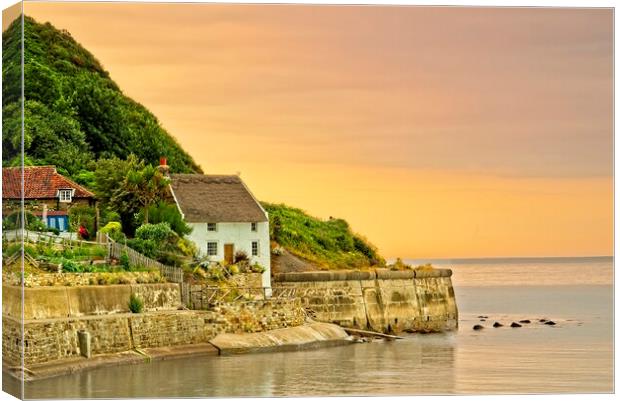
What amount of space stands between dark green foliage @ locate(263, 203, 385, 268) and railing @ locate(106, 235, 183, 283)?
12.8m

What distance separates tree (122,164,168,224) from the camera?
49375 mm

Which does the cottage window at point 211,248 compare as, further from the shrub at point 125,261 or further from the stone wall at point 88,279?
the shrub at point 125,261

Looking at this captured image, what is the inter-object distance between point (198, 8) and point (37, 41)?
23.6 meters

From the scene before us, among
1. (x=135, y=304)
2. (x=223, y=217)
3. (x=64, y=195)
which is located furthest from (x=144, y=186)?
(x=135, y=304)

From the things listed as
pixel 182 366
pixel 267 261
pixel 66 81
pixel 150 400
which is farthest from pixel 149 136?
pixel 150 400

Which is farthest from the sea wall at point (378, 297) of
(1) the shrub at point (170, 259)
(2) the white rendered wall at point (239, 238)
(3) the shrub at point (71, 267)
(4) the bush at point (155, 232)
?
(3) the shrub at point (71, 267)

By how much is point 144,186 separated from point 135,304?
7307mm

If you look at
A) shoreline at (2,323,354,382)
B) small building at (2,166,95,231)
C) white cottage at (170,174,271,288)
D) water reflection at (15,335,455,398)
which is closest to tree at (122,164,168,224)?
white cottage at (170,174,271,288)

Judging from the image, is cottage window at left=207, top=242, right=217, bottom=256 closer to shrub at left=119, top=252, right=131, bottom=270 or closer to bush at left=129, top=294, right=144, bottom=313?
shrub at left=119, top=252, right=131, bottom=270

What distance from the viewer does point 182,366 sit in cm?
4112

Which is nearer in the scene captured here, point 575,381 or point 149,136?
point 575,381

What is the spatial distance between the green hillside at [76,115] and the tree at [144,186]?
3.14 m

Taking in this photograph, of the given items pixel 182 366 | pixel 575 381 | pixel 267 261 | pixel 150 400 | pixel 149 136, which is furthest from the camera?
pixel 149 136

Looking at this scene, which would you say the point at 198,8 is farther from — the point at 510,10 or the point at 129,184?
the point at 129,184
